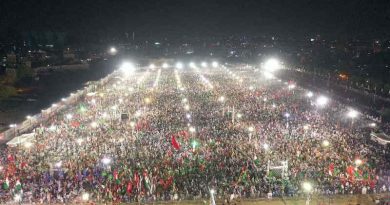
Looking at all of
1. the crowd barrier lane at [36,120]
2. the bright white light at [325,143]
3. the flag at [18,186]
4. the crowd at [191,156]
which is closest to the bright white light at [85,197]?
the crowd at [191,156]

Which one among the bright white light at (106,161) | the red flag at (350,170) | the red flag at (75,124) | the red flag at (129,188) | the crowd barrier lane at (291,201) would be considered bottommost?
the crowd barrier lane at (291,201)

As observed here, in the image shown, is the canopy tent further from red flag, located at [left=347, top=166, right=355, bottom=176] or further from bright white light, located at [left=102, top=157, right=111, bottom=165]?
red flag, located at [left=347, top=166, right=355, bottom=176]

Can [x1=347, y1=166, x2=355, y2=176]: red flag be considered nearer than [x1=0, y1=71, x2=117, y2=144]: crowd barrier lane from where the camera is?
Yes

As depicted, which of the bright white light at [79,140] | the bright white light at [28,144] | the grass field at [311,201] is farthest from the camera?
the bright white light at [79,140]

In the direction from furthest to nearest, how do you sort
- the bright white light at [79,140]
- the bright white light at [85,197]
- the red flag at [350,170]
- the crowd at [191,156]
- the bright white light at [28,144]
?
1. the bright white light at [79,140]
2. the bright white light at [28,144]
3. the red flag at [350,170]
4. the crowd at [191,156]
5. the bright white light at [85,197]

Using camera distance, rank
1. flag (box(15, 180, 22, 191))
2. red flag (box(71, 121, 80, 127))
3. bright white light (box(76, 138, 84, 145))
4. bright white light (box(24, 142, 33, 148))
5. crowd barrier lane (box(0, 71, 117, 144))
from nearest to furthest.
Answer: flag (box(15, 180, 22, 191)), bright white light (box(24, 142, 33, 148)), bright white light (box(76, 138, 84, 145)), crowd barrier lane (box(0, 71, 117, 144)), red flag (box(71, 121, 80, 127))

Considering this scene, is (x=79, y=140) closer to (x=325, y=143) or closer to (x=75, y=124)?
(x=75, y=124)

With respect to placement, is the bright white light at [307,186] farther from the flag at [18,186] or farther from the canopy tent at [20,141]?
the canopy tent at [20,141]

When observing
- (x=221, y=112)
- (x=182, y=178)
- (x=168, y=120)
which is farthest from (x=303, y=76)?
(x=182, y=178)

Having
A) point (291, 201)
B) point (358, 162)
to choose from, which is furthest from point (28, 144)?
point (358, 162)

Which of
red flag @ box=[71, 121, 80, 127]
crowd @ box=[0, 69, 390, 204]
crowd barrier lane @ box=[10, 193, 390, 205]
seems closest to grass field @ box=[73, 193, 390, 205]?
crowd barrier lane @ box=[10, 193, 390, 205]
